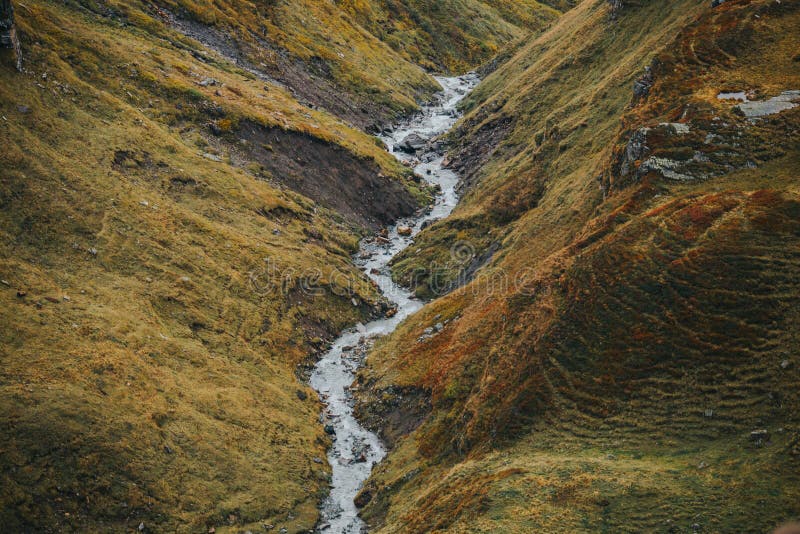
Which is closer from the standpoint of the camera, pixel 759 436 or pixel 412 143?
pixel 759 436

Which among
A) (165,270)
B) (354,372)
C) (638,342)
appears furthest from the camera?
(354,372)

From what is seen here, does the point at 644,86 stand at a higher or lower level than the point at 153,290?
lower

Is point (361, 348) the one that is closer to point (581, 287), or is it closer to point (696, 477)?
point (581, 287)

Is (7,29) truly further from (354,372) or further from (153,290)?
(354,372)

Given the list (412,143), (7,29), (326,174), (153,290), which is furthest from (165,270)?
(412,143)

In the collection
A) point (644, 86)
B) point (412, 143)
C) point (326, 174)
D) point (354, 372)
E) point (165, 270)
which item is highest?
point (412, 143)

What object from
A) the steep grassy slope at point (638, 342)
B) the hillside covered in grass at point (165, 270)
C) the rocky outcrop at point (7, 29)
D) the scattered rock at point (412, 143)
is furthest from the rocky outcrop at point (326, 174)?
the steep grassy slope at point (638, 342)

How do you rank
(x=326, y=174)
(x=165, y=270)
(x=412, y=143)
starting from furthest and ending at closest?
(x=412, y=143)
(x=326, y=174)
(x=165, y=270)
